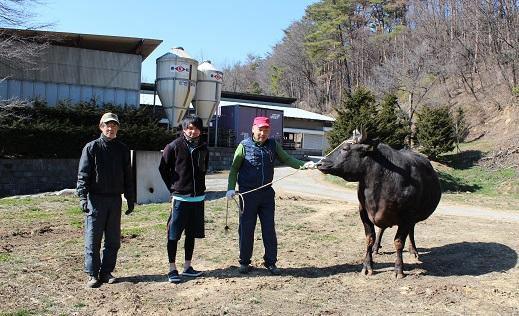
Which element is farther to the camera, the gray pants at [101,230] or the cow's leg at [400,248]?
the cow's leg at [400,248]

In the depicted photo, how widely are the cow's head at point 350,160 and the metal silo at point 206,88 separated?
65.7 feet

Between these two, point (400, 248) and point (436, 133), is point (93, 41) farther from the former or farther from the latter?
point (400, 248)

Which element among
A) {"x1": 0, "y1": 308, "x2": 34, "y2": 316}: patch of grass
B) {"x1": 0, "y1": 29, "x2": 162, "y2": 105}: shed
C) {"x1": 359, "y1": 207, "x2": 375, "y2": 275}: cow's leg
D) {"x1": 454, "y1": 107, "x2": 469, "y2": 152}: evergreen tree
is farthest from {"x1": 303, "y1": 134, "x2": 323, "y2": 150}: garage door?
{"x1": 0, "y1": 308, "x2": 34, "y2": 316}: patch of grass

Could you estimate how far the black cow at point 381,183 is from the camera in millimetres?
6078

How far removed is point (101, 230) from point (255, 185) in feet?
6.13

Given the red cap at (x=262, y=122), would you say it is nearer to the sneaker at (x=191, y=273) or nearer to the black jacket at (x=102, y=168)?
the black jacket at (x=102, y=168)

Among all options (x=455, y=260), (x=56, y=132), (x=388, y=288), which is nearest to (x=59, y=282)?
(x=388, y=288)

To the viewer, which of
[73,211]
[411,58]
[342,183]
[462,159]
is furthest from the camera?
[411,58]

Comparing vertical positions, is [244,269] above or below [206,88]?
below

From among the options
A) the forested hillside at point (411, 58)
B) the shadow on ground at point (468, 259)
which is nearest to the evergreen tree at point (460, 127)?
the forested hillside at point (411, 58)

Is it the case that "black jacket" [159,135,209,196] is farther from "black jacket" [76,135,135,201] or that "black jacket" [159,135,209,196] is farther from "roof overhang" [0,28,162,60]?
"roof overhang" [0,28,162,60]

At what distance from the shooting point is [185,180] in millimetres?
5773

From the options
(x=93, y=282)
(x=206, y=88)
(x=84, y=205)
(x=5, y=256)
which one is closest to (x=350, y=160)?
(x=84, y=205)

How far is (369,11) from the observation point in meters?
63.4
